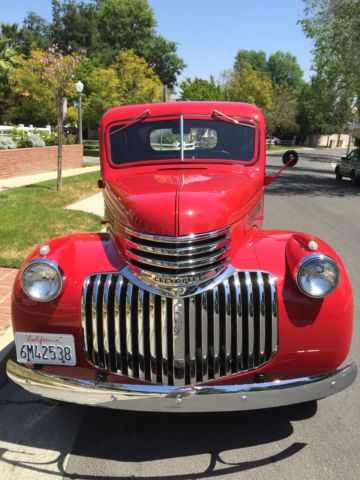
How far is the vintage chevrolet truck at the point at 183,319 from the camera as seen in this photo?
8.63ft

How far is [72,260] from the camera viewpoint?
2959mm

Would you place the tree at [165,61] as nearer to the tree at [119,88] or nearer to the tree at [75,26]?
→ the tree at [75,26]

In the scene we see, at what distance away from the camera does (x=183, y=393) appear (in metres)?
2.52

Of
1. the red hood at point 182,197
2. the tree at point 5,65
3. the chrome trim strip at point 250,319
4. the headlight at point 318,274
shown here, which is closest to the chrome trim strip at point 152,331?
the red hood at point 182,197

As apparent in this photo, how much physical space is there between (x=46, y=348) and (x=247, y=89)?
5638cm

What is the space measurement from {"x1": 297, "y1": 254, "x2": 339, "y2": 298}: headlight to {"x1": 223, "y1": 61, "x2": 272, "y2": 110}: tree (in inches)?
2106

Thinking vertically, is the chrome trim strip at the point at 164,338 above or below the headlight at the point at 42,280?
below

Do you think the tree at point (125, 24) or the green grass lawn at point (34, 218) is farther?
the tree at point (125, 24)

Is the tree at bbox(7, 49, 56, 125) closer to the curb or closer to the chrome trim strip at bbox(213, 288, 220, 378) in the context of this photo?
the curb

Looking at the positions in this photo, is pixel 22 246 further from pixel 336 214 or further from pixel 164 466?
pixel 336 214

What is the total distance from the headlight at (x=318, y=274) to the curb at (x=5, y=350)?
2.40 meters

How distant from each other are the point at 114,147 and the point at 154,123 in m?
0.43

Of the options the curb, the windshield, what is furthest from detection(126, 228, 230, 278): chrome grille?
the curb

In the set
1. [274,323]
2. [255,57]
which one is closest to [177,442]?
[274,323]
